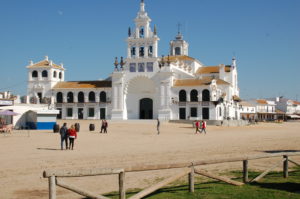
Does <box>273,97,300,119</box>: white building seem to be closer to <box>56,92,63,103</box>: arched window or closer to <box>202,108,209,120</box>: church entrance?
<box>202,108,209,120</box>: church entrance

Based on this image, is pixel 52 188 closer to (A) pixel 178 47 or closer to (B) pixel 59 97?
(B) pixel 59 97

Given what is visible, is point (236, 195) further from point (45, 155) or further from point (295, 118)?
point (295, 118)

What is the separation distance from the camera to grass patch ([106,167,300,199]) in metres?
8.35

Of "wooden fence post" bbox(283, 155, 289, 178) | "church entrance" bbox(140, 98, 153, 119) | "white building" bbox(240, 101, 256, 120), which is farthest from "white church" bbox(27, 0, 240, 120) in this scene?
"wooden fence post" bbox(283, 155, 289, 178)

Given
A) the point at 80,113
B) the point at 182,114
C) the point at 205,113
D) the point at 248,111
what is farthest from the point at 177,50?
the point at 248,111

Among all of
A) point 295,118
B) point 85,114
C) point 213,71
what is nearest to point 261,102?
point 295,118

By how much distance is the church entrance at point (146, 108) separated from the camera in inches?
2175

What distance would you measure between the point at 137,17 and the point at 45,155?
135 ft

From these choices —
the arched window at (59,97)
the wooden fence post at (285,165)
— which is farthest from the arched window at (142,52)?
the wooden fence post at (285,165)

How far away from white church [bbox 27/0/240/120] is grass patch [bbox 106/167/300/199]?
4068 cm

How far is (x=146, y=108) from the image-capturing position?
182 ft

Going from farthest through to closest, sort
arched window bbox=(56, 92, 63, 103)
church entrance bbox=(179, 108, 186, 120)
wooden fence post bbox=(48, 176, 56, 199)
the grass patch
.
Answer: arched window bbox=(56, 92, 63, 103) → church entrance bbox=(179, 108, 186, 120) → the grass patch → wooden fence post bbox=(48, 176, 56, 199)

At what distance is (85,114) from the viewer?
55.6 meters

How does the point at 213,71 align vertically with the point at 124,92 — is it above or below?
above
